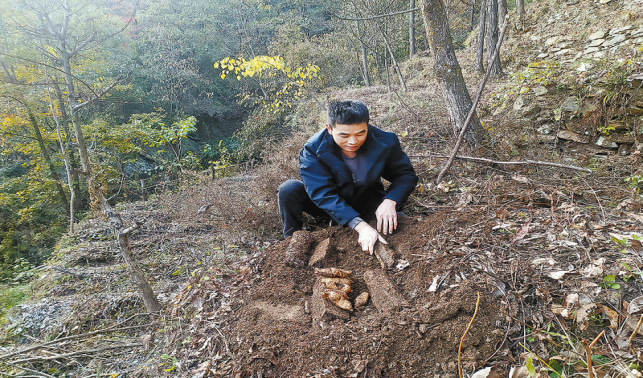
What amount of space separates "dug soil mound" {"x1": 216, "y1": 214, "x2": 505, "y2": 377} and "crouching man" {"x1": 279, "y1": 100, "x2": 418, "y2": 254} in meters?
0.40

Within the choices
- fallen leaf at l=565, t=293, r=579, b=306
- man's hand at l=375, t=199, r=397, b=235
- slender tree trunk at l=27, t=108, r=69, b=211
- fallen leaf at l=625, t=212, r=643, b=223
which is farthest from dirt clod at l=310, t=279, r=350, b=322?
slender tree trunk at l=27, t=108, r=69, b=211

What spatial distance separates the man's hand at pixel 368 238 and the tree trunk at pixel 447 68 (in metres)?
2.17

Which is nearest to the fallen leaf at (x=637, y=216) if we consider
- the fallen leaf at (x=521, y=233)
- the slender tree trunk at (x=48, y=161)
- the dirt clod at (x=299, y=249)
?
the fallen leaf at (x=521, y=233)

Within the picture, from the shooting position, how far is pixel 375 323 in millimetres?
1453

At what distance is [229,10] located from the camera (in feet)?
46.5

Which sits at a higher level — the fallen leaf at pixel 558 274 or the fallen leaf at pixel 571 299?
the fallen leaf at pixel 571 299

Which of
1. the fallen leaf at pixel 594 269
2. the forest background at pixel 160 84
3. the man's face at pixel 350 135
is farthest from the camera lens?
the forest background at pixel 160 84

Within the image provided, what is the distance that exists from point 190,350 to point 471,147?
3.36m

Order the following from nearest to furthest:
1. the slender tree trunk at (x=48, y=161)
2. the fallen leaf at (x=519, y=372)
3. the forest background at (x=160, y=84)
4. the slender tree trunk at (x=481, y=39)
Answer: the fallen leaf at (x=519, y=372)
the slender tree trunk at (x=481, y=39)
the forest background at (x=160, y=84)
the slender tree trunk at (x=48, y=161)

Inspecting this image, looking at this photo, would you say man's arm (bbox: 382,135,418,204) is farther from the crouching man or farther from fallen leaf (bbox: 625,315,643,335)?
fallen leaf (bbox: 625,315,643,335)

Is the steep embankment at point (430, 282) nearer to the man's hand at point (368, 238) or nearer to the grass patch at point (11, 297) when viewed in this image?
the man's hand at point (368, 238)

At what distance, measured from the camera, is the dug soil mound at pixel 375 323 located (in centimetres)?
133

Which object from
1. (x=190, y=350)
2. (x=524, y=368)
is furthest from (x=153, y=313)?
(x=524, y=368)

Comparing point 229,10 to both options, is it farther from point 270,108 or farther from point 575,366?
point 575,366
